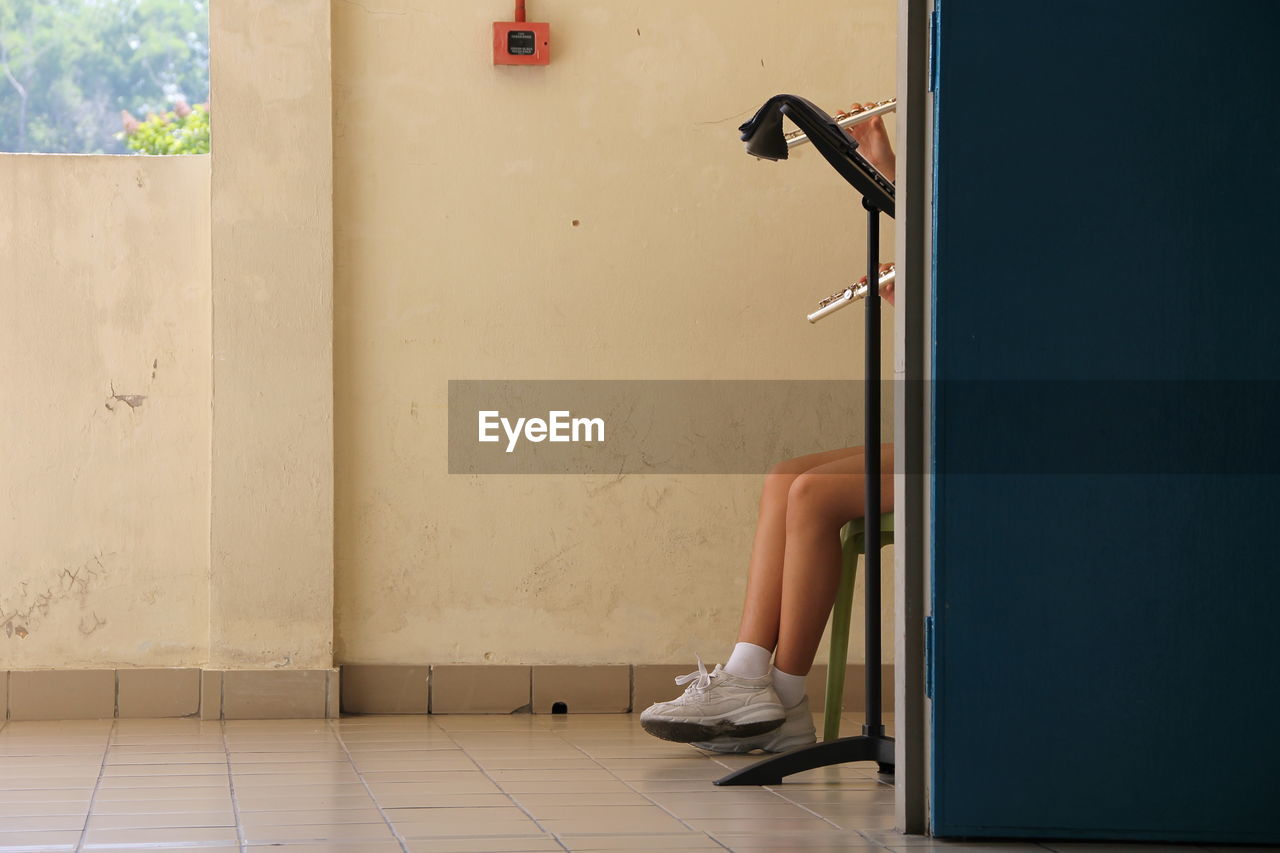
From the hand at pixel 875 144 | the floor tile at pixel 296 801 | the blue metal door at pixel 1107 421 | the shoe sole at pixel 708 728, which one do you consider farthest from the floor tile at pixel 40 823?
the hand at pixel 875 144

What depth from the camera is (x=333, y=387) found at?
336 cm

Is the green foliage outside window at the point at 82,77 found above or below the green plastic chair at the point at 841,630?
above

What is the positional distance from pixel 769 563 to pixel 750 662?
0.19 meters

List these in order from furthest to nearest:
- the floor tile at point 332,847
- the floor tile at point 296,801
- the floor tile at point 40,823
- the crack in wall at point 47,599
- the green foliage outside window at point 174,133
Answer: the green foliage outside window at point 174,133 → the crack in wall at point 47,599 → the floor tile at point 296,801 → the floor tile at point 40,823 → the floor tile at point 332,847

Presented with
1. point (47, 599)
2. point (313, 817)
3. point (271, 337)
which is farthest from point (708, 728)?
point (47, 599)

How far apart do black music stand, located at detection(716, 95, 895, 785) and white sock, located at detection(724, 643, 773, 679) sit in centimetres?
25

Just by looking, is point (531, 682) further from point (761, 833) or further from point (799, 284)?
point (761, 833)

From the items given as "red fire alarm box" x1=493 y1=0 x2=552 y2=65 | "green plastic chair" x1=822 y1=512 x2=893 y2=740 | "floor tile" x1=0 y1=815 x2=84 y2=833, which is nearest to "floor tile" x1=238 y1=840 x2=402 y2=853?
"floor tile" x1=0 y1=815 x2=84 y2=833

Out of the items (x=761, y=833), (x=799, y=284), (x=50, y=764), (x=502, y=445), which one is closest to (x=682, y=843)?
(x=761, y=833)

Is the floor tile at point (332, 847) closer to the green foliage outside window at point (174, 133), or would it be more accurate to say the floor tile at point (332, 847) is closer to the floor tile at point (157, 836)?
the floor tile at point (157, 836)

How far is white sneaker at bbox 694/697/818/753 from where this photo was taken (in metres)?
2.71

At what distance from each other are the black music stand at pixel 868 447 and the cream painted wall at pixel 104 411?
5.04 feet

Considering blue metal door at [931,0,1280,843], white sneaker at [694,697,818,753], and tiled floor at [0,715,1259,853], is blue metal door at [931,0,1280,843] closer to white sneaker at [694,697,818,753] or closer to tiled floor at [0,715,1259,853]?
tiled floor at [0,715,1259,853]

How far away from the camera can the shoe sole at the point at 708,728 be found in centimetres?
266
